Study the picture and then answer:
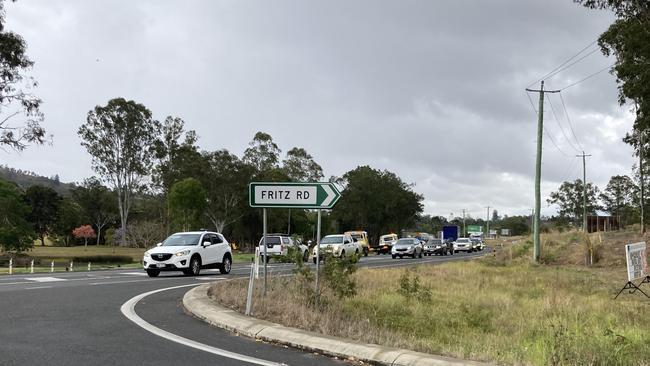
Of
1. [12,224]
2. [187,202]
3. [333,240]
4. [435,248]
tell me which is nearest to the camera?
[333,240]

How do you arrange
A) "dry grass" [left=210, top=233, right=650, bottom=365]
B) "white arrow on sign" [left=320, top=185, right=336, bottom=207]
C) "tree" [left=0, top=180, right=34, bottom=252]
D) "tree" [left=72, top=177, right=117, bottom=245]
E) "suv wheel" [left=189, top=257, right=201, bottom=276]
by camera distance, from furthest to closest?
"tree" [left=72, top=177, right=117, bottom=245] → "tree" [left=0, top=180, right=34, bottom=252] → "suv wheel" [left=189, top=257, right=201, bottom=276] → "white arrow on sign" [left=320, top=185, right=336, bottom=207] → "dry grass" [left=210, top=233, right=650, bottom=365]

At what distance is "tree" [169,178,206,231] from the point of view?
51.0 metres

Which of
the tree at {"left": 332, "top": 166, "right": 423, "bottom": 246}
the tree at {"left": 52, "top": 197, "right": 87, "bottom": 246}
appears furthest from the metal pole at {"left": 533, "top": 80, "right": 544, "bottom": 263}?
the tree at {"left": 52, "top": 197, "right": 87, "bottom": 246}

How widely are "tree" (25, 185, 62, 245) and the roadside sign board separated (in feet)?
309

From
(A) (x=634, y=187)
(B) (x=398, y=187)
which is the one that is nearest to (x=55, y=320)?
(B) (x=398, y=187)

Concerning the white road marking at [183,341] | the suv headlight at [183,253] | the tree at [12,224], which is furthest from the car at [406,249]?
the white road marking at [183,341]

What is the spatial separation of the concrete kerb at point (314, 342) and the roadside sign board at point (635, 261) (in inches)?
441

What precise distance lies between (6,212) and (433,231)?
13240 centimetres

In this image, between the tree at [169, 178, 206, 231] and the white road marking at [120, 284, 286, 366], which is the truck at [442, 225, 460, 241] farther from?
the white road marking at [120, 284, 286, 366]

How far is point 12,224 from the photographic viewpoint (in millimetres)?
50531

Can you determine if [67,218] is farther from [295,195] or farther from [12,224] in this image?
[295,195]

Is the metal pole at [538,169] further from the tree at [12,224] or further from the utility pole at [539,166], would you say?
the tree at [12,224]

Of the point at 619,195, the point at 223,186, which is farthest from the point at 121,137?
the point at 619,195

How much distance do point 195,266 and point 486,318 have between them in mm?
11312
